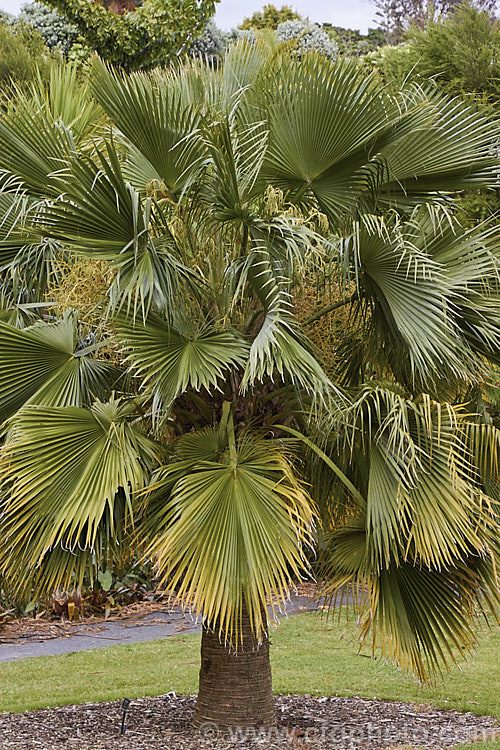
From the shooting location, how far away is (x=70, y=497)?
423 cm

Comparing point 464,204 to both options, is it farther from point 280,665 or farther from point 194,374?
point 194,374

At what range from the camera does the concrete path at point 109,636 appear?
29.8 feet

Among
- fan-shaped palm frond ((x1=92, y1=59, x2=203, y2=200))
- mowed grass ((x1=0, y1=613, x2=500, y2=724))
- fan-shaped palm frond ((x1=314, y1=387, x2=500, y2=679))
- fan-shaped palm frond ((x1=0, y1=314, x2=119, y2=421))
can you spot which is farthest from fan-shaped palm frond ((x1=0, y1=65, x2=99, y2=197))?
mowed grass ((x1=0, y1=613, x2=500, y2=724))

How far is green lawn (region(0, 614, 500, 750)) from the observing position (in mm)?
6977

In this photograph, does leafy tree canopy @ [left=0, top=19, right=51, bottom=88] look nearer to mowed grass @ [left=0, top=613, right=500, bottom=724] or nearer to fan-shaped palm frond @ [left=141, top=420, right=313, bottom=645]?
mowed grass @ [left=0, top=613, right=500, bottom=724]

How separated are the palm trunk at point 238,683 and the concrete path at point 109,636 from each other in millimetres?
3204

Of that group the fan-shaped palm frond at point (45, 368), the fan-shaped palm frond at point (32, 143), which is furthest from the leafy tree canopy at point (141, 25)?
the fan-shaped palm frond at point (45, 368)

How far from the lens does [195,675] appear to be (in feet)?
25.4

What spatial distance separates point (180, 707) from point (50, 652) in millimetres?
3091

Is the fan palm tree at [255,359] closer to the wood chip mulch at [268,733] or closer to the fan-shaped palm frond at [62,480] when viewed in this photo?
the fan-shaped palm frond at [62,480]

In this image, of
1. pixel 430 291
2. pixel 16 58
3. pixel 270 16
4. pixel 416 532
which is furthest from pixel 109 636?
pixel 270 16

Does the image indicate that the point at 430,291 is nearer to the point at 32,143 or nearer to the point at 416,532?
the point at 416,532

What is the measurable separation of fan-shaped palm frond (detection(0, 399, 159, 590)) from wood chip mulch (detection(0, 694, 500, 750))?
1.59 m

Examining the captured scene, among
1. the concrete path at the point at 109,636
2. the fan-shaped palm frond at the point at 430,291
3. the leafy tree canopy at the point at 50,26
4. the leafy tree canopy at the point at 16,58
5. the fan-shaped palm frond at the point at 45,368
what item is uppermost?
the leafy tree canopy at the point at 50,26
